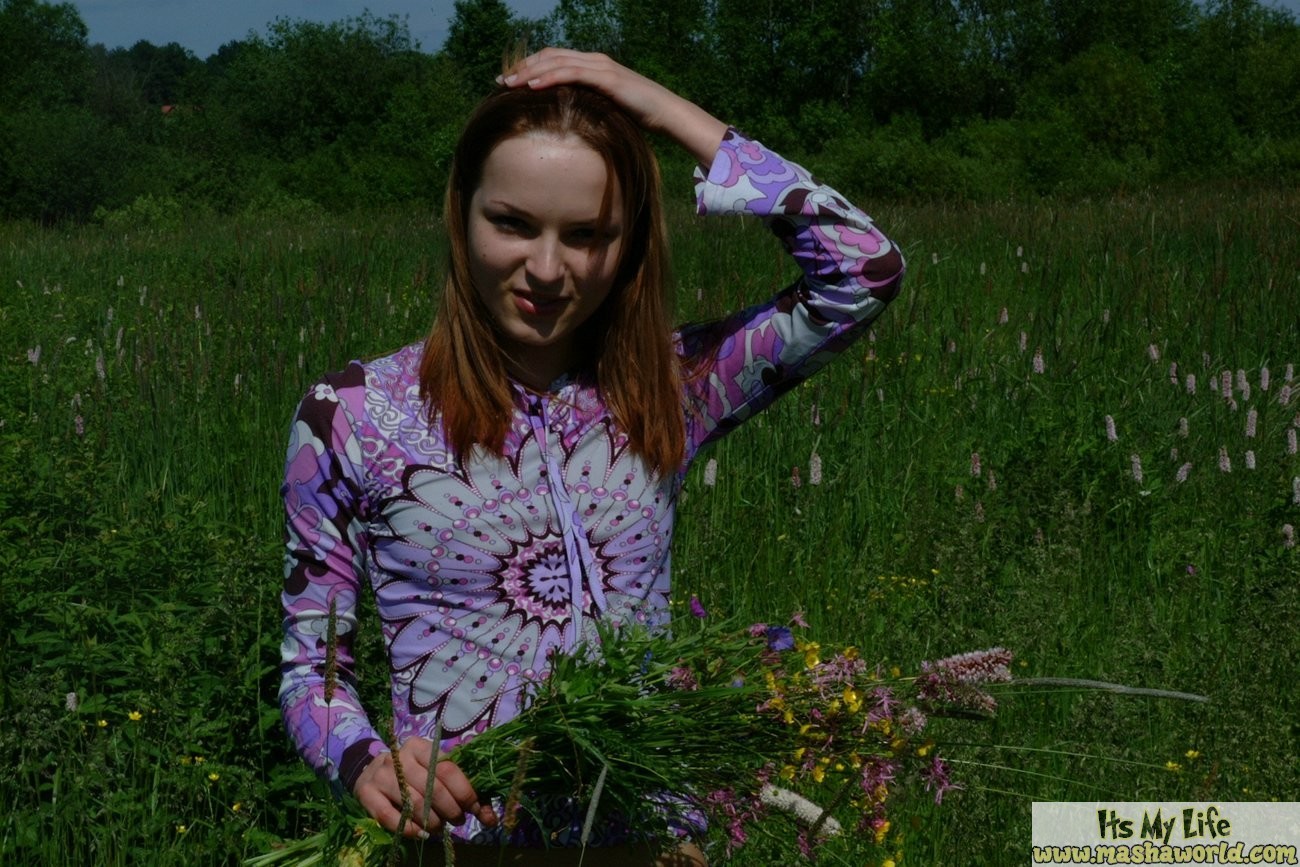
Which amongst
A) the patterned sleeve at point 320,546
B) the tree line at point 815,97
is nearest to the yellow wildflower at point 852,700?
the patterned sleeve at point 320,546

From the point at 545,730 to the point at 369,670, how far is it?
1498 mm

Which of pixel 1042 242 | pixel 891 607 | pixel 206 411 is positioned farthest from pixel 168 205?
pixel 891 607

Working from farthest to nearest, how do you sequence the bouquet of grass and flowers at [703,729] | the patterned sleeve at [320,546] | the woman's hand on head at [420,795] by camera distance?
the patterned sleeve at [320,546] → the bouquet of grass and flowers at [703,729] → the woman's hand on head at [420,795]

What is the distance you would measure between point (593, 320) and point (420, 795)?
0.79 metres

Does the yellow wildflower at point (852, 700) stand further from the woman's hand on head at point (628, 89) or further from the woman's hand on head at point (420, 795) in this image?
the woman's hand on head at point (628, 89)

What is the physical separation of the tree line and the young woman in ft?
103

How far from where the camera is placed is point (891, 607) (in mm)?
3494

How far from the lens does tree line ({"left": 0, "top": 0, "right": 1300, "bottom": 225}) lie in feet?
127

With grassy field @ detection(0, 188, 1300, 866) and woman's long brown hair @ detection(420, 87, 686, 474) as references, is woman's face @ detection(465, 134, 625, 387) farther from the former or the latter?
grassy field @ detection(0, 188, 1300, 866)

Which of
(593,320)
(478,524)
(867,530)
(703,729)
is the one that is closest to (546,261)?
(593,320)

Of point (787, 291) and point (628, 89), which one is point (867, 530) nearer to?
point (787, 291)

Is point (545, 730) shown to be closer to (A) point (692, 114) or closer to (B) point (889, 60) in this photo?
(A) point (692, 114)

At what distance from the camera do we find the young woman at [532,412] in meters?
1.80

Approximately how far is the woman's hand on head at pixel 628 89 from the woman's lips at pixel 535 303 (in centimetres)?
28
